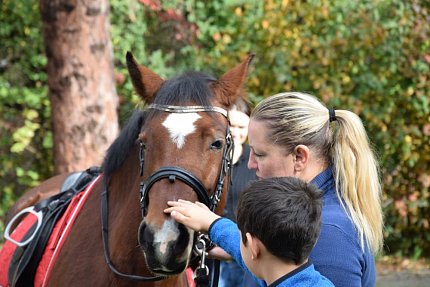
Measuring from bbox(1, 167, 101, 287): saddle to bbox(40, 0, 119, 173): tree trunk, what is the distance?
2.51 m

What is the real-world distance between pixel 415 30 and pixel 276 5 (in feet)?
5.24

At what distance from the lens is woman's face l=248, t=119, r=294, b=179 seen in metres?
2.50

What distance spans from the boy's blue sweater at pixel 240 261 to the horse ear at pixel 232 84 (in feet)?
3.40

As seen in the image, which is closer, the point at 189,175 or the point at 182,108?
the point at 189,175

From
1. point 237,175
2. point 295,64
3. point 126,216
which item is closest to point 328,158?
point 126,216

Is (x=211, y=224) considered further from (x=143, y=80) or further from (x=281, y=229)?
(x=143, y=80)

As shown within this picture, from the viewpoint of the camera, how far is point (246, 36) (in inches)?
332

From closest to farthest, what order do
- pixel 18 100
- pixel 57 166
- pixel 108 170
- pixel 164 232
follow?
pixel 164 232, pixel 108 170, pixel 57 166, pixel 18 100

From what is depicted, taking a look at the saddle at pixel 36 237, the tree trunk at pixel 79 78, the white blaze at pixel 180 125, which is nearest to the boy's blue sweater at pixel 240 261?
the white blaze at pixel 180 125

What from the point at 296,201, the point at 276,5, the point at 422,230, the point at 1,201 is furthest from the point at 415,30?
the point at 296,201

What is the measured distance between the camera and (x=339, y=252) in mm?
2283

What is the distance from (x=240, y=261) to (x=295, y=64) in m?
5.82

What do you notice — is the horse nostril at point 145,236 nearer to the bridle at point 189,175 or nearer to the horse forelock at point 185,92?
the bridle at point 189,175

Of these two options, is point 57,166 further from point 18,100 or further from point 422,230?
point 422,230
